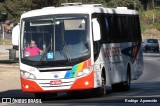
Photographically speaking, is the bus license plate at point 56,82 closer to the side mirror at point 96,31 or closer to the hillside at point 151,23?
the side mirror at point 96,31

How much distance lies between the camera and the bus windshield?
18.8 meters

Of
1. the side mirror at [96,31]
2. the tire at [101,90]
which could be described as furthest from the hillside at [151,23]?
the side mirror at [96,31]

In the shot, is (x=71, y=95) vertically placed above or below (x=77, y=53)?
below

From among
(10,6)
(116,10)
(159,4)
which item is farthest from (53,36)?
(159,4)

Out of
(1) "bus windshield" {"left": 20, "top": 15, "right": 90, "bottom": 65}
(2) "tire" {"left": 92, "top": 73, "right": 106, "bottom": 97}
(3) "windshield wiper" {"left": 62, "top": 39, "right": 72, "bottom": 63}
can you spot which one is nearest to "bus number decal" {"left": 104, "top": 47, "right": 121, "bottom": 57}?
(2) "tire" {"left": 92, "top": 73, "right": 106, "bottom": 97}

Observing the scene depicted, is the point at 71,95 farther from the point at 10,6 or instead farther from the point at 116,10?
the point at 10,6

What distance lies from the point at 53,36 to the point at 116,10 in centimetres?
458

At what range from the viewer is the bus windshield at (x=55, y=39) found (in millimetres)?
18844

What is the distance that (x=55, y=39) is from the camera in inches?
750

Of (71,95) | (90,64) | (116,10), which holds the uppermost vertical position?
(116,10)

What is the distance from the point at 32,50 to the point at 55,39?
795 mm

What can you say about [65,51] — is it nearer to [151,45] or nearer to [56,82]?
[56,82]

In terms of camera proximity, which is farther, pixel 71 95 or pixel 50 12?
pixel 71 95

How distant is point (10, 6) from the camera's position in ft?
145
